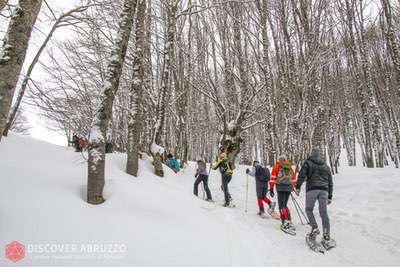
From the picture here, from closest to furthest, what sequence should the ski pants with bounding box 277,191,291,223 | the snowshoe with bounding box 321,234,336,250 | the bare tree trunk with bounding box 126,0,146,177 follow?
the snowshoe with bounding box 321,234,336,250 → the ski pants with bounding box 277,191,291,223 → the bare tree trunk with bounding box 126,0,146,177

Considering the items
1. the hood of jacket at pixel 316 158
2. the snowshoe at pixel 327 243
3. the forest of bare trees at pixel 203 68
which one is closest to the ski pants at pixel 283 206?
the snowshoe at pixel 327 243

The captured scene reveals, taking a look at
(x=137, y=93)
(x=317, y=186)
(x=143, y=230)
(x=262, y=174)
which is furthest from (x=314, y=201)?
(x=137, y=93)

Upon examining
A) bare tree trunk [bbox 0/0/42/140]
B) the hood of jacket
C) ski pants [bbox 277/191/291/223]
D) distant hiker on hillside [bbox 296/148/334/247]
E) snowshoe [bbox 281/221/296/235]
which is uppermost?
bare tree trunk [bbox 0/0/42/140]

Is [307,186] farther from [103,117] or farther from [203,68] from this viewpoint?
[203,68]

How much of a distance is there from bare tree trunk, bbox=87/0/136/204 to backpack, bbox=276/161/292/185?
14.0 ft

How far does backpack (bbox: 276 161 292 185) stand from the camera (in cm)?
552

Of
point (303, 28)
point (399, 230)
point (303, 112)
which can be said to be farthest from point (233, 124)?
point (399, 230)

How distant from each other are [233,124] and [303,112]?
3.46 meters

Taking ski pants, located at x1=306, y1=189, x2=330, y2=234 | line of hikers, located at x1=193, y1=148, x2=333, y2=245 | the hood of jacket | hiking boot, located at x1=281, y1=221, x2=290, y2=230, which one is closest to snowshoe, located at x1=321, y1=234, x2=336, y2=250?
line of hikers, located at x1=193, y1=148, x2=333, y2=245

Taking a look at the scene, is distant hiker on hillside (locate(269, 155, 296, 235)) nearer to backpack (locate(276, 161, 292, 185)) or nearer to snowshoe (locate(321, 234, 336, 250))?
backpack (locate(276, 161, 292, 185))

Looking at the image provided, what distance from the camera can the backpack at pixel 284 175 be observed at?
217 inches

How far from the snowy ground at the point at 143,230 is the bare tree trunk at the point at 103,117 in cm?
28

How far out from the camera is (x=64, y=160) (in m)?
5.61

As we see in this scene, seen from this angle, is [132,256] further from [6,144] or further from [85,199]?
[6,144]
